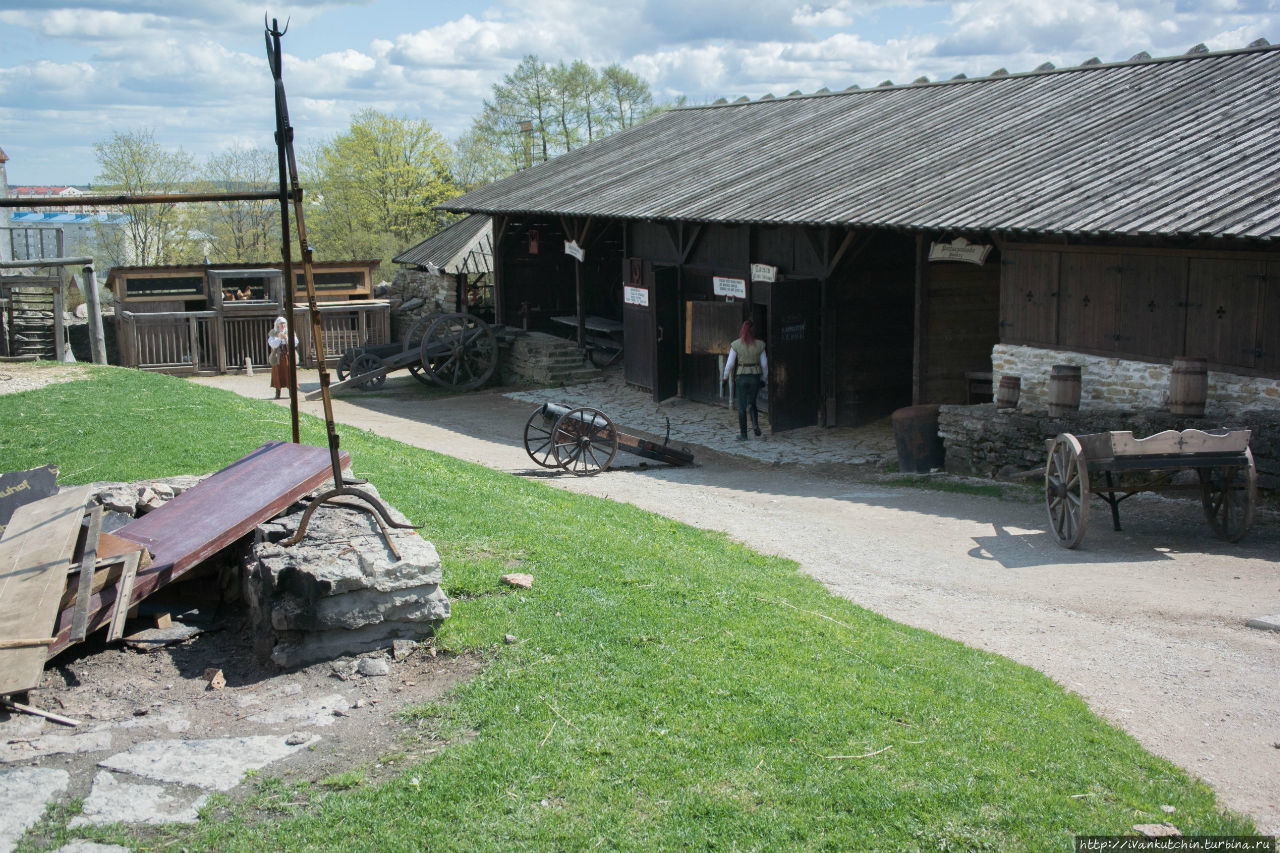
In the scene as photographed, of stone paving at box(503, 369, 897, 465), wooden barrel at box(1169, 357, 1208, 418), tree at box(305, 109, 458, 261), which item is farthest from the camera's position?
tree at box(305, 109, 458, 261)

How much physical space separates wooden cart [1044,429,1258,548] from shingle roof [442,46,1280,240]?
208 cm

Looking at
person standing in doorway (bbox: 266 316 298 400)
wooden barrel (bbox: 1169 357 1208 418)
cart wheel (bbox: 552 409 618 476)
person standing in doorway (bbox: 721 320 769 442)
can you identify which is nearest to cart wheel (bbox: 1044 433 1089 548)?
wooden barrel (bbox: 1169 357 1208 418)

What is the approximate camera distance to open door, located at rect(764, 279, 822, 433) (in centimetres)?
1559

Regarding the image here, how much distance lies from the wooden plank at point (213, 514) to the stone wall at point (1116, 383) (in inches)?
337

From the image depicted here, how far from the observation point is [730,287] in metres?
17.2

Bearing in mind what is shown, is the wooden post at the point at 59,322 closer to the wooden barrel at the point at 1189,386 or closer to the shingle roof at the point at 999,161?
the shingle roof at the point at 999,161

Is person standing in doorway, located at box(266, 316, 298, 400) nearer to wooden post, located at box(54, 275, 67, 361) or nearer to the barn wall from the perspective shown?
wooden post, located at box(54, 275, 67, 361)

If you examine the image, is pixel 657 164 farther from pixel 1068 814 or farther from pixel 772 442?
pixel 1068 814

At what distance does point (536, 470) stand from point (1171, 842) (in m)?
10.00

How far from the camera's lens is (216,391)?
1641cm

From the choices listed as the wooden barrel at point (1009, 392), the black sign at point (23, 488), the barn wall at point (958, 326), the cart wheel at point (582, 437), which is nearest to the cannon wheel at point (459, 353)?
the cart wheel at point (582, 437)

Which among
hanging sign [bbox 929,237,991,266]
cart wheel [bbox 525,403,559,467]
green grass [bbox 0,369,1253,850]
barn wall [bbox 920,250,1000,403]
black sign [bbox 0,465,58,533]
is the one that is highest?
hanging sign [bbox 929,237,991,266]

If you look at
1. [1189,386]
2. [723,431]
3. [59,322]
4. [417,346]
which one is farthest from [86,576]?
[59,322]

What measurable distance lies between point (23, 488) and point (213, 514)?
7.42ft
